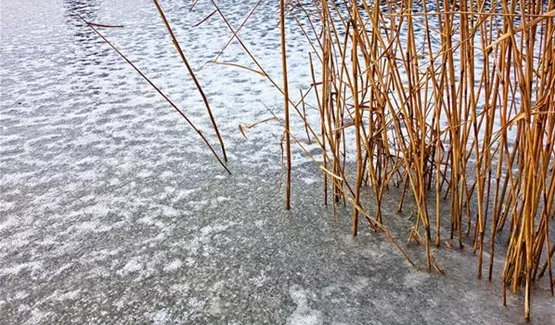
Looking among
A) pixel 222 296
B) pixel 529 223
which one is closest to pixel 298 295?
pixel 222 296

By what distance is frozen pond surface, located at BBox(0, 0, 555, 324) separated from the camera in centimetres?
85

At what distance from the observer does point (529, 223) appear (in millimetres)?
720

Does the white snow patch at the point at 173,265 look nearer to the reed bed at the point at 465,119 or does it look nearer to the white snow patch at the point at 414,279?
the reed bed at the point at 465,119

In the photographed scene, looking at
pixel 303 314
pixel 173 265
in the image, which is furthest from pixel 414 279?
pixel 173 265

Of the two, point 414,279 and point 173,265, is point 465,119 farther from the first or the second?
point 173,265

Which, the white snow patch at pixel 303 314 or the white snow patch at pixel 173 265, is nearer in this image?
the white snow patch at pixel 303 314

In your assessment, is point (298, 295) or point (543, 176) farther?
point (298, 295)

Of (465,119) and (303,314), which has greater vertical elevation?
(465,119)

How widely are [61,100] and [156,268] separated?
1.19 m

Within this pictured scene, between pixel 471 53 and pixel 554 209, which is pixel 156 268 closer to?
pixel 471 53

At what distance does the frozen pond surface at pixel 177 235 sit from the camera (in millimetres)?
846

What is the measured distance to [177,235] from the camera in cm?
106

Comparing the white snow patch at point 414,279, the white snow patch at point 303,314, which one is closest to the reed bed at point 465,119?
the white snow patch at point 414,279

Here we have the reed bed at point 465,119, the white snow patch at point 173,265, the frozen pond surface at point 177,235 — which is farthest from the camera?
the white snow patch at point 173,265
